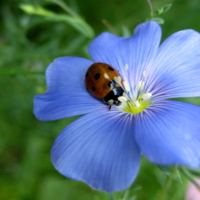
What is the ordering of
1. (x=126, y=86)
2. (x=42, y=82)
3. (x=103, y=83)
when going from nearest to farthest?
(x=103, y=83) < (x=126, y=86) < (x=42, y=82)

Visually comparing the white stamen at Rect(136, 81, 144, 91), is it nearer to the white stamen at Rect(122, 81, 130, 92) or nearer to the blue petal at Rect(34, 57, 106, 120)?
the white stamen at Rect(122, 81, 130, 92)

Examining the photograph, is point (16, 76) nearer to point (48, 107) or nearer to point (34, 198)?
point (48, 107)

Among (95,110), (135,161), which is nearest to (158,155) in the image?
(135,161)

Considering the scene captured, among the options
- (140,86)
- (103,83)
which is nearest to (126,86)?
(140,86)

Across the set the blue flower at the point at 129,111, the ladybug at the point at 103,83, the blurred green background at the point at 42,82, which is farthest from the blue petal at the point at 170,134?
the blurred green background at the point at 42,82

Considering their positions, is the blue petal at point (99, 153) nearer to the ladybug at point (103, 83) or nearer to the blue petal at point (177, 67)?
the ladybug at point (103, 83)

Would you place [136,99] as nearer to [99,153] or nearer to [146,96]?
[146,96]
